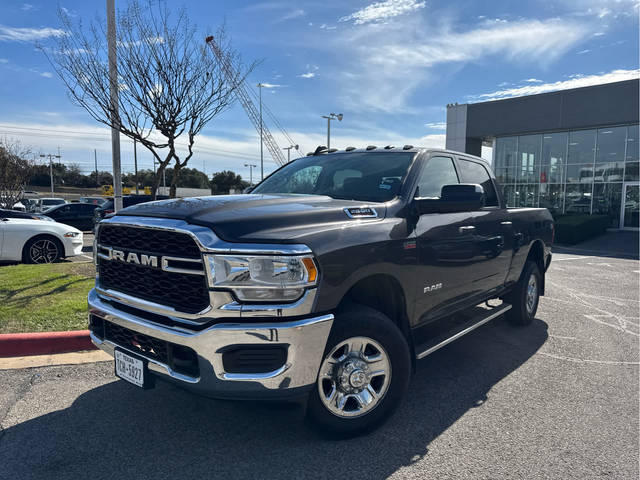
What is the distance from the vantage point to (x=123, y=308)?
2.95 meters

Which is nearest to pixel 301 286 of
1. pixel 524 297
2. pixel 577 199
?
pixel 524 297

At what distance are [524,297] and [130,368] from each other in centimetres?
450

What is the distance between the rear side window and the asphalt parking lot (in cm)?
165

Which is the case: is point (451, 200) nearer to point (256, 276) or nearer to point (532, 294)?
point (256, 276)

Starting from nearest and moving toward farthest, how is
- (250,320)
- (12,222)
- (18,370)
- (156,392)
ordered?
(250,320)
(156,392)
(18,370)
(12,222)

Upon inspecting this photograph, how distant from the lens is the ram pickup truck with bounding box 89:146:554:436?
7.91ft

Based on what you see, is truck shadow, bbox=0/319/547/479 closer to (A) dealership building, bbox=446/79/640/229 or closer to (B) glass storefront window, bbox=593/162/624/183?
(A) dealership building, bbox=446/79/640/229

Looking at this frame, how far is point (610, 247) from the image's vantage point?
16266 millimetres

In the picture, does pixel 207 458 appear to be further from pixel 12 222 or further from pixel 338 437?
pixel 12 222

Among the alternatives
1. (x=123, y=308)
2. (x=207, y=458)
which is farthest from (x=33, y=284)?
(x=207, y=458)

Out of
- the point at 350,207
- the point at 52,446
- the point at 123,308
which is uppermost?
the point at 350,207

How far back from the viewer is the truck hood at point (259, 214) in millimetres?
2518

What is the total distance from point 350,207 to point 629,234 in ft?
71.9

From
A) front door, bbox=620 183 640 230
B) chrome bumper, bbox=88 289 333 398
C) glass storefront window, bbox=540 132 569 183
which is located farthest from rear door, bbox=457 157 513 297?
glass storefront window, bbox=540 132 569 183
